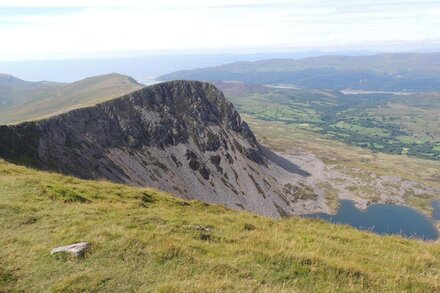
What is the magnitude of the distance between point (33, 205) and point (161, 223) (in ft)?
31.4

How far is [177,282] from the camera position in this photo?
13.9 meters

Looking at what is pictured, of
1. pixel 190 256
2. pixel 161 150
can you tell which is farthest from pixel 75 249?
pixel 161 150

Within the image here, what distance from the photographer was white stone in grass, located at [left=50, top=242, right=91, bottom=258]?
16.5m

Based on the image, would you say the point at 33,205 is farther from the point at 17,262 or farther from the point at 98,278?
the point at 98,278

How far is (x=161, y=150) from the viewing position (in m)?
158

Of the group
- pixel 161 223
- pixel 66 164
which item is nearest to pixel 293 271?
pixel 161 223

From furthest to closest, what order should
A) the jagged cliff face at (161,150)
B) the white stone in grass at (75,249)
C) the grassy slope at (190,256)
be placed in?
the jagged cliff face at (161,150)
the white stone in grass at (75,249)
the grassy slope at (190,256)

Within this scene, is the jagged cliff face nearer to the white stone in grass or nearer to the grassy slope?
the grassy slope

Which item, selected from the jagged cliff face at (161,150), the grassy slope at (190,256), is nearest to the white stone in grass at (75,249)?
the grassy slope at (190,256)

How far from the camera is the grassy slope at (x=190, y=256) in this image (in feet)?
47.4

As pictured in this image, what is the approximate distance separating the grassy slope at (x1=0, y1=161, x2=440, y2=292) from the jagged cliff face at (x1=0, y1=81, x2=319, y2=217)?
71.9 m

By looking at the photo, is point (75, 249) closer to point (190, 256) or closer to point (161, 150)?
point (190, 256)

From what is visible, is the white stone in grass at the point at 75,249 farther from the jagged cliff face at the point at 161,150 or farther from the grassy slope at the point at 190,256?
the jagged cliff face at the point at 161,150

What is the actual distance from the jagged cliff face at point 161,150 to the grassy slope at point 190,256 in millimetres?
71942
